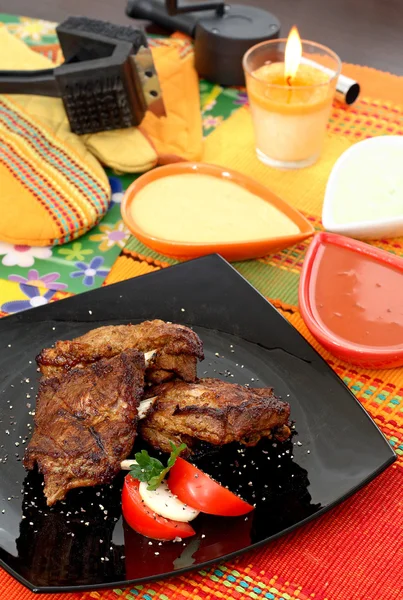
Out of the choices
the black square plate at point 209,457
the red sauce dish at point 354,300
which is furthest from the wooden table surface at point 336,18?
the black square plate at point 209,457

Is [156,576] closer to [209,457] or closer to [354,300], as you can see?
[209,457]

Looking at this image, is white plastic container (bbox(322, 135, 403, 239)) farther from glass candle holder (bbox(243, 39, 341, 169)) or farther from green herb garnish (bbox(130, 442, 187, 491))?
green herb garnish (bbox(130, 442, 187, 491))

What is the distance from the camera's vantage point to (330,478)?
2.31 metres

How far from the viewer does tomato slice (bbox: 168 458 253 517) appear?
2.13 m

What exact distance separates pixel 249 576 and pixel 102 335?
89 cm

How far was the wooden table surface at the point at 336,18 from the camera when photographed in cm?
449

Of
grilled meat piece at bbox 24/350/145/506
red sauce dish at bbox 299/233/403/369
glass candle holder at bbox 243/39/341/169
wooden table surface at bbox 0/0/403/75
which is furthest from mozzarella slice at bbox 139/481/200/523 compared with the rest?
wooden table surface at bbox 0/0/403/75

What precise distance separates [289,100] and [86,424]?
6.37 feet

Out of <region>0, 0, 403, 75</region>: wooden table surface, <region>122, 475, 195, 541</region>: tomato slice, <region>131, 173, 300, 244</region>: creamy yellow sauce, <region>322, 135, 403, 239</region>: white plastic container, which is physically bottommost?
<region>122, 475, 195, 541</region>: tomato slice

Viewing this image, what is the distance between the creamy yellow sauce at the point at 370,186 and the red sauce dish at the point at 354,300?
31 centimetres

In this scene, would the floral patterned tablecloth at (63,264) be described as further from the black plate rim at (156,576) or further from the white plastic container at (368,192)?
the black plate rim at (156,576)

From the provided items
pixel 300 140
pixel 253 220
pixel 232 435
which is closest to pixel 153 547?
pixel 232 435

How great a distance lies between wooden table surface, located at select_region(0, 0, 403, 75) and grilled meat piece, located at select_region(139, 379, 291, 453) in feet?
8.86

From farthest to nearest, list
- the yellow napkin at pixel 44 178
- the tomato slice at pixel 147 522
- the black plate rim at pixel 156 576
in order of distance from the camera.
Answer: the yellow napkin at pixel 44 178, the tomato slice at pixel 147 522, the black plate rim at pixel 156 576
